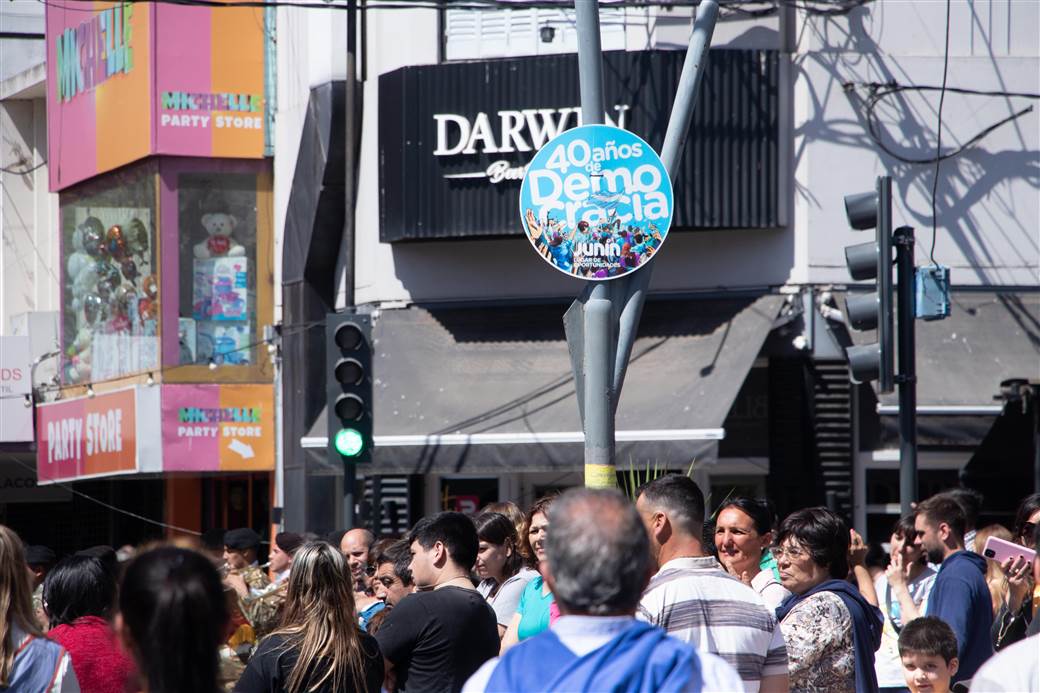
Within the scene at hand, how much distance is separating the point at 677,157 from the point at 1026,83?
856 centimetres

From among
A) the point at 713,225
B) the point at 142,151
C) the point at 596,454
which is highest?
the point at 142,151

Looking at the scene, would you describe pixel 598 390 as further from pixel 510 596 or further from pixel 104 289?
pixel 104 289

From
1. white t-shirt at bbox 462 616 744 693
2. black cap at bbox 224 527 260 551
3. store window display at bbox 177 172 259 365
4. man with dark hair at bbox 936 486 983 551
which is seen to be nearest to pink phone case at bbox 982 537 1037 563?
man with dark hair at bbox 936 486 983 551

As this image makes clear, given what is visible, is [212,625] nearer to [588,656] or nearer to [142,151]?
[588,656]

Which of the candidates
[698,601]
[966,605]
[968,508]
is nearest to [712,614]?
[698,601]

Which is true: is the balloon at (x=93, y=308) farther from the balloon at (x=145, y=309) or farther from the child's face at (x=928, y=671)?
the child's face at (x=928, y=671)

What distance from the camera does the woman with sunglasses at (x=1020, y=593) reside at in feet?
24.1

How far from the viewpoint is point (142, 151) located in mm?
20312

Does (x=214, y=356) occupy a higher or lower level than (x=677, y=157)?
lower

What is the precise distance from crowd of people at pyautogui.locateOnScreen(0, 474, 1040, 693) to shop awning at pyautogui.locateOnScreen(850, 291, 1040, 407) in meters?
6.88

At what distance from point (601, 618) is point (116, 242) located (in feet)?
61.9

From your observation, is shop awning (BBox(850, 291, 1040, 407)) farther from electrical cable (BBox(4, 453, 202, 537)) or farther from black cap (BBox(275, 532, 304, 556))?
electrical cable (BBox(4, 453, 202, 537))

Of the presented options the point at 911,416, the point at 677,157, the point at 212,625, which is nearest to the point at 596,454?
the point at 677,157

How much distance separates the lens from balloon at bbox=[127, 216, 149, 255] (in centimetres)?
2064
